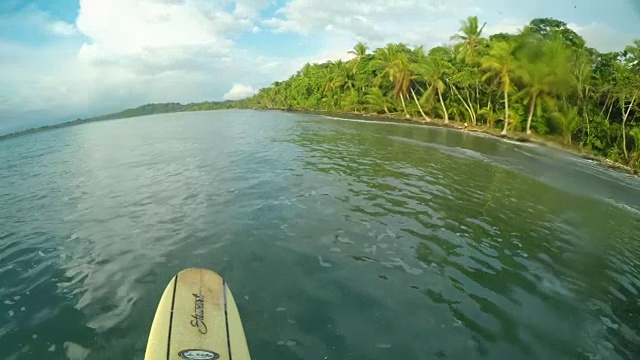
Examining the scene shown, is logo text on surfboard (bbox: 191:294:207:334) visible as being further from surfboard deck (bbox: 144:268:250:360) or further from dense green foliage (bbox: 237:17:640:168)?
dense green foliage (bbox: 237:17:640:168)

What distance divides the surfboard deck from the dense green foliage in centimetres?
3612

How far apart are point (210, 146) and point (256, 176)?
1627 centimetres

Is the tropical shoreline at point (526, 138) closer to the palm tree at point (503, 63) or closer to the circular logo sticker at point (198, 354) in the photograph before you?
the palm tree at point (503, 63)

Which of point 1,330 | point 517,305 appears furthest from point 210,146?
point 517,305

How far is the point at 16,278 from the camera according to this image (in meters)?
10.4

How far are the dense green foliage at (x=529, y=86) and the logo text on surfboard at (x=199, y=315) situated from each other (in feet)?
120

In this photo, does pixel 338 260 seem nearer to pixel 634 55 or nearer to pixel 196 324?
pixel 196 324

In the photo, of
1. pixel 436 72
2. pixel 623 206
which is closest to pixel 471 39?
pixel 436 72

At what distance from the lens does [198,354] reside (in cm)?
595

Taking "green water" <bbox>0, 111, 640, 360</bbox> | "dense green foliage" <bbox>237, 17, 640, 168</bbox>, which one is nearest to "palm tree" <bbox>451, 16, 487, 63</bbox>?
"dense green foliage" <bbox>237, 17, 640, 168</bbox>

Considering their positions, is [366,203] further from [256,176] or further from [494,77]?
[494,77]

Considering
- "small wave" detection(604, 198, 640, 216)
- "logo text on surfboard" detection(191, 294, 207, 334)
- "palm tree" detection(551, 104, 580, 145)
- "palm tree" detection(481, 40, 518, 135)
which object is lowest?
"small wave" detection(604, 198, 640, 216)

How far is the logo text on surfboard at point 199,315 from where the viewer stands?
255 inches

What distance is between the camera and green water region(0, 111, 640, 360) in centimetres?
790
